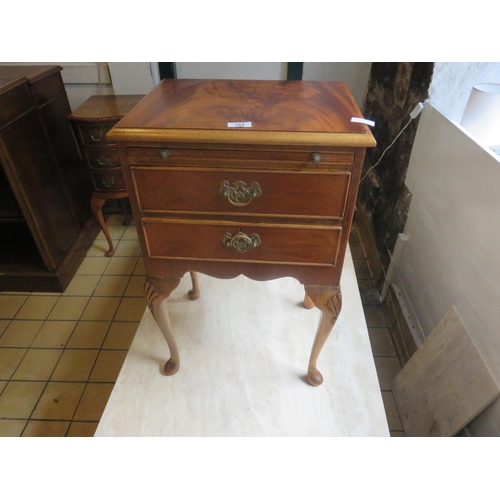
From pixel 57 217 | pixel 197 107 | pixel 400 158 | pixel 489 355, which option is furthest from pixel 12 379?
pixel 400 158

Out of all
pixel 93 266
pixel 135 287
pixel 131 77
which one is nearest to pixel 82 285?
pixel 93 266

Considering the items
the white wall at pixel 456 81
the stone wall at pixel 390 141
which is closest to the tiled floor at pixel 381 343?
the stone wall at pixel 390 141

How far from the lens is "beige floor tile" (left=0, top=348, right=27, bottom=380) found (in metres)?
1.31

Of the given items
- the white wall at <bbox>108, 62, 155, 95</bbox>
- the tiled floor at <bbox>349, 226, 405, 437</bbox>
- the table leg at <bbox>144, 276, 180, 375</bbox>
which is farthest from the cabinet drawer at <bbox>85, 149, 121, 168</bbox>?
the tiled floor at <bbox>349, 226, 405, 437</bbox>

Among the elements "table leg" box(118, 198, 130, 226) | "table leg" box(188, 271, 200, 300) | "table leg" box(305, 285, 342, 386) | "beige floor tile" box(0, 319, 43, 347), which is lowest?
"beige floor tile" box(0, 319, 43, 347)

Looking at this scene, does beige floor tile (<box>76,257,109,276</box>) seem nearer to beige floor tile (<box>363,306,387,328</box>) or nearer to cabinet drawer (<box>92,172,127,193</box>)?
cabinet drawer (<box>92,172,127,193</box>)

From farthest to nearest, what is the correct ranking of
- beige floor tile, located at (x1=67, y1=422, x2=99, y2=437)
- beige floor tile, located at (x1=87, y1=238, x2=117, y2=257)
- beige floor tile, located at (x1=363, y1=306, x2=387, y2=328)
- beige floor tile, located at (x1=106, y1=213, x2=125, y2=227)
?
beige floor tile, located at (x1=106, y1=213, x2=125, y2=227), beige floor tile, located at (x1=87, y1=238, x2=117, y2=257), beige floor tile, located at (x1=363, y1=306, x2=387, y2=328), beige floor tile, located at (x1=67, y1=422, x2=99, y2=437)

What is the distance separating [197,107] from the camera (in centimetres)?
79

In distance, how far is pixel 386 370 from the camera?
1.31 m

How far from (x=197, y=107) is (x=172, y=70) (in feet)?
3.71

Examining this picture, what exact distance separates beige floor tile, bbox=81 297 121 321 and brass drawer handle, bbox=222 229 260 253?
946 millimetres

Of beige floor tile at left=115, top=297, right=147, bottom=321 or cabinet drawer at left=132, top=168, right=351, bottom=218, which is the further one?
beige floor tile at left=115, top=297, right=147, bottom=321

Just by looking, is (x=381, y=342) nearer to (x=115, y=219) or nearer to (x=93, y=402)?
(x=93, y=402)

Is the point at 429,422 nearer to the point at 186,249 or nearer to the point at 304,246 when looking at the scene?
the point at 304,246
